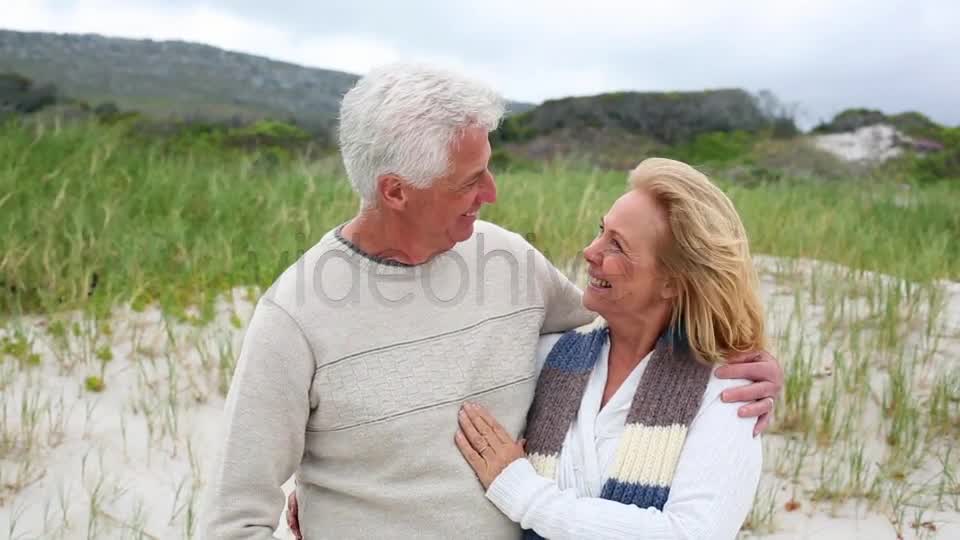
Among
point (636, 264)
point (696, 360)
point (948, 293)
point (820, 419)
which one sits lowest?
point (820, 419)

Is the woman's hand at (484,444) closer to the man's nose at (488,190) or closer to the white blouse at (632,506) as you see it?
the white blouse at (632,506)

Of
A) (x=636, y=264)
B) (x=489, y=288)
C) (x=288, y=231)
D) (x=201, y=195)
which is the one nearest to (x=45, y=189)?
(x=201, y=195)

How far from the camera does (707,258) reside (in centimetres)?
218

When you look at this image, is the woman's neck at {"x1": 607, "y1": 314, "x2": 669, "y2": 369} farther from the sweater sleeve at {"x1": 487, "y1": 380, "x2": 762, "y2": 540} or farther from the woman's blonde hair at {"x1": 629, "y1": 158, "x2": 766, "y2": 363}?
the sweater sleeve at {"x1": 487, "y1": 380, "x2": 762, "y2": 540}

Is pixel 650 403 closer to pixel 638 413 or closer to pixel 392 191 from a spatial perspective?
pixel 638 413

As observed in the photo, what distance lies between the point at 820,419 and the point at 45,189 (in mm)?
4467

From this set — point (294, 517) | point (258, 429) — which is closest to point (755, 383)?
point (258, 429)

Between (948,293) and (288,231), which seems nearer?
(948,293)

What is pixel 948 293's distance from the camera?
16.3 feet

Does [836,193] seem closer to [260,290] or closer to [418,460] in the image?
[260,290]

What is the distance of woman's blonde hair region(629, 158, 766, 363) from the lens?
2.18 m

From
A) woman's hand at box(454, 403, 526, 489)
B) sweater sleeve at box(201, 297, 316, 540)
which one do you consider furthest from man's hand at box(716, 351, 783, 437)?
sweater sleeve at box(201, 297, 316, 540)

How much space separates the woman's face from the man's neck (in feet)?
1.32

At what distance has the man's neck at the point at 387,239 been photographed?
230 cm
